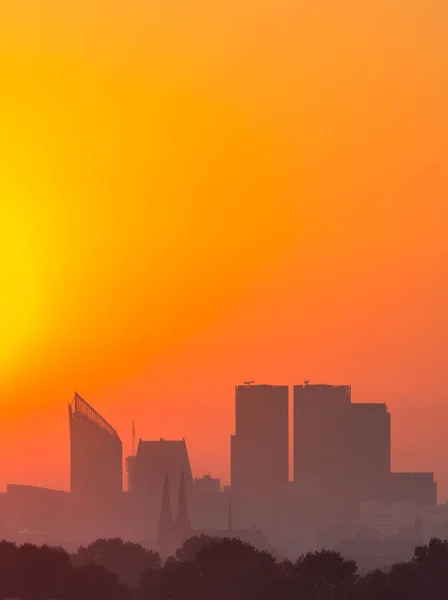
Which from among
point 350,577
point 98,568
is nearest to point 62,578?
point 98,568

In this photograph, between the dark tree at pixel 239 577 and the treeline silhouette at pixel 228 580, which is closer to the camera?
the treeline silhouette at pixel 228 580

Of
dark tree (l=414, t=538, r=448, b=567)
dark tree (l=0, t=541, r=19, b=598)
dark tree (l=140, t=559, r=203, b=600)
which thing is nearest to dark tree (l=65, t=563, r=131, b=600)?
dark tree (l=140, t=559, r=203, b=600)

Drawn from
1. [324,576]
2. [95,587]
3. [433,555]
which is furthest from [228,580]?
[433,555]

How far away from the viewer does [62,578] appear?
7293 inches

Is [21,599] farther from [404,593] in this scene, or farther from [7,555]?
[404,593]

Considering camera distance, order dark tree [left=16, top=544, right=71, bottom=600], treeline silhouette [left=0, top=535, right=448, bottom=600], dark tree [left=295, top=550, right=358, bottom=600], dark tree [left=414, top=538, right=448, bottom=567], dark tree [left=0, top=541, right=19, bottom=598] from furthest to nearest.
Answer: dark tree [left=414, top=538, right=448, bottom=567] < dark tree [left=16, top=544, right=71, bottom=600] < dark tree [left=0, top=541, right=19, bottom=598] < dark tree [left=295, top=550, right=358, bottom=600] < treeline silhouette [left=0, top=535, right=448, bottom=600]

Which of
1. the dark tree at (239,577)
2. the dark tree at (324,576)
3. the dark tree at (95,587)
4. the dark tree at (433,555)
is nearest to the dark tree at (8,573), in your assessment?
A: the dark tree at (95,587)

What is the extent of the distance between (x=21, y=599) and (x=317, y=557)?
29997 millimetres

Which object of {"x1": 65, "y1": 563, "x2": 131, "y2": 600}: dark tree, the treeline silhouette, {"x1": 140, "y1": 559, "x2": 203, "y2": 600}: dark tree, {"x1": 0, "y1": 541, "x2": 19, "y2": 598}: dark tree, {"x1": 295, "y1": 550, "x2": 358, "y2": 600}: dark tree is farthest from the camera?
{"x1": 0, "y1": 541, "x2": 19, "y2": 598}: dark tree

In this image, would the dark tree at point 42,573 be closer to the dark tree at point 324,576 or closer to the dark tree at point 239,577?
the dark tree at point 239,577

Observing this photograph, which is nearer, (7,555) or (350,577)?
(350,577)

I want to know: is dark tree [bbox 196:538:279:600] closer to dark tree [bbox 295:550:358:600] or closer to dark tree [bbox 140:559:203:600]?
dark tree [bbox 140:559:203:600]

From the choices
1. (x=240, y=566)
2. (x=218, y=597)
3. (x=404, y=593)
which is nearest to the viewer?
(x=404, y=593)

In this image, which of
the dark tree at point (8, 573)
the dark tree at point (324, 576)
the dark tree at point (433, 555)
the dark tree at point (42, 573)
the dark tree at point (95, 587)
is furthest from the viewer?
the dark tree at point (433, 555)
